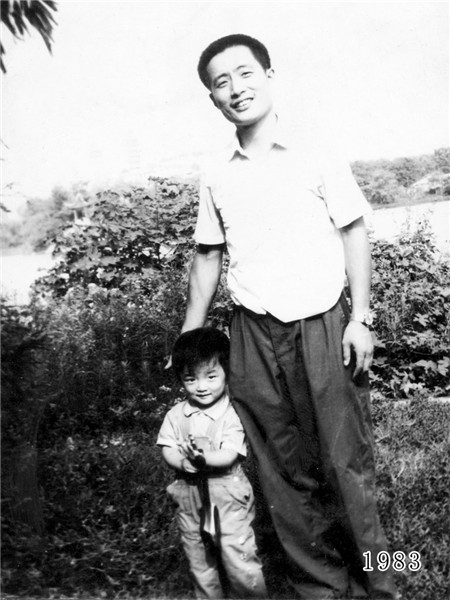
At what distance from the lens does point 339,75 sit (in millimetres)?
3271

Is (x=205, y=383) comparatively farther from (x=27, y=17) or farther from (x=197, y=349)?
(x=27, y=17)

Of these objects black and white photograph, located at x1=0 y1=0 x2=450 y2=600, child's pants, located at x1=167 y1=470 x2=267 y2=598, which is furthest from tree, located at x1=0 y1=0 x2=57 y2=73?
child's pants, located at x1=167 y1=470 x2=267 y2=598

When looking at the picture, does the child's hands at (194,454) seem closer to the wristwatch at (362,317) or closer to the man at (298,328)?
the man at (298,328)

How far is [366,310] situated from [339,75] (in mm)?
1532

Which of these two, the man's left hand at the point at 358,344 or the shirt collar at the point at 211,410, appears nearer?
the man's left hand at the point at 358,344

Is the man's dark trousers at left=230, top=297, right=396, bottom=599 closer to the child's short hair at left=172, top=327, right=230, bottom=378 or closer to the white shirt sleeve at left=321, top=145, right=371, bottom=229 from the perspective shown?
the child's short hair at left=172, top=327, right=230, bottom=378

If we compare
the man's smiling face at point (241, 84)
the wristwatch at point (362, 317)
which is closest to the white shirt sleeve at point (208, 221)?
the man's smiling face at point (241, 84)

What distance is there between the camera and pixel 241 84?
7.44 feet

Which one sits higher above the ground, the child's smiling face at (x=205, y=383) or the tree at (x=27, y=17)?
the tree at (x=27, y=17)

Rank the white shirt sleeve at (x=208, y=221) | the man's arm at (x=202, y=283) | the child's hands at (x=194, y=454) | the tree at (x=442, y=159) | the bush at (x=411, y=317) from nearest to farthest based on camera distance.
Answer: the child's hands at (x=194, y=454) < the white shirt sleeve at (x=208, y=221) < the man's arm at (x=202, y=283) < the tree at (x=442, y=159) < the bush at (x=411, y=317)

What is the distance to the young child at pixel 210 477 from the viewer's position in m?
2.23

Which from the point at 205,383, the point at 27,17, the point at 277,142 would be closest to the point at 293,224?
the point at 277,142

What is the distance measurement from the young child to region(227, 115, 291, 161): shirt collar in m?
0.64

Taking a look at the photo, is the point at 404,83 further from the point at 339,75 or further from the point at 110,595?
the point at 110,595
